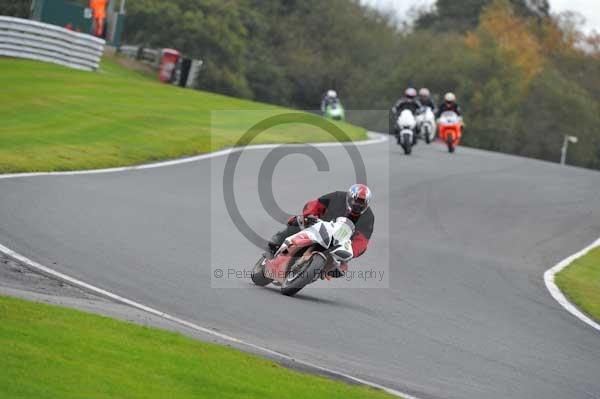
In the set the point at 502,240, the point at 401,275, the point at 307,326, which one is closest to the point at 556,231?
the point at 502,240

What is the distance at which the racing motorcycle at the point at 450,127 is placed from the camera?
3197 cm

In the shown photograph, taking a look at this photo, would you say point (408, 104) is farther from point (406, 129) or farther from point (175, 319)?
point (175, 319)

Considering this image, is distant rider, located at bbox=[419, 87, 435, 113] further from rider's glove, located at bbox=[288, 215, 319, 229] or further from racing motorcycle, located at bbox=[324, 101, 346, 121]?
rider's glove, located at bbox=[288, 215, 319, 229]

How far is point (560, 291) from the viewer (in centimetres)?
1508

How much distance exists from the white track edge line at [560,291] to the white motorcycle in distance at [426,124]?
13.4 metres

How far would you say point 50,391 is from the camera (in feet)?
21.6

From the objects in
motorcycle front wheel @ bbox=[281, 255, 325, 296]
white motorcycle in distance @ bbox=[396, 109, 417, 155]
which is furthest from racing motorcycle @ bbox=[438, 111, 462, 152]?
motorcycle front wheel @ bbox=[281, 255, 325, 296]

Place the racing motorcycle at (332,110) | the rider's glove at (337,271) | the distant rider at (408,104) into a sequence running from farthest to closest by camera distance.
A: 1. the racing motorcycle at (332,110)
2. the distant rider at (408,104)
3. the rider's glove at (337,271)

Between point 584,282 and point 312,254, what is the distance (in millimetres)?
6260

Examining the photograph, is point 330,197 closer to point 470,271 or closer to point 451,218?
point 470,271

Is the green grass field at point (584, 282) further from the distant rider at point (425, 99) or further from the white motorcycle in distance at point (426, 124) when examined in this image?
the white motorcycle in distance at point (426, 124)

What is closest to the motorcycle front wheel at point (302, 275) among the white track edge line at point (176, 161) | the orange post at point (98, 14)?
the white track edge line at point (176, 161)

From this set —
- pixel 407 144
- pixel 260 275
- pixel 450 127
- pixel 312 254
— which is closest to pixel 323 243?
pixel 312 254

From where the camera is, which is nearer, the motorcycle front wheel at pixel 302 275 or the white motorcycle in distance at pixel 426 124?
the motorcycle front wheel at pixel 302 275
